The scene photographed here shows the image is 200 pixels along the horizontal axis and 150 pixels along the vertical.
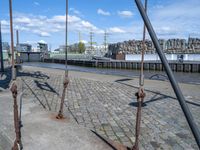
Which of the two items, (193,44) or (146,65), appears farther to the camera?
(193,44)

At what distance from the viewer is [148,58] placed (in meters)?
62.8

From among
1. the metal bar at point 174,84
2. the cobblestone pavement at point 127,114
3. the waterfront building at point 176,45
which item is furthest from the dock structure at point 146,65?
the metal bar at point 174,84

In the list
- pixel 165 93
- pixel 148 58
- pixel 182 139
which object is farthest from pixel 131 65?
pixel 182 139

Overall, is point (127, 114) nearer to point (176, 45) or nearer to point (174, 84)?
point (174, 84)

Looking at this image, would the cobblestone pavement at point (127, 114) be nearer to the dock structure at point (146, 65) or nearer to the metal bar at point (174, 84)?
the metal bar at point (174, 84)

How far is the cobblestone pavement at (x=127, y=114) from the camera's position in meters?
4.68

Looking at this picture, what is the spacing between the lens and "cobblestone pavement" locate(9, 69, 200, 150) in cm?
468

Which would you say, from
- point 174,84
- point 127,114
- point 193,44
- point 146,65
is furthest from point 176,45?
point 174,84

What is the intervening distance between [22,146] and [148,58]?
60.6m

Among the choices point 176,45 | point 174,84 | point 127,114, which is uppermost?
point 176,45

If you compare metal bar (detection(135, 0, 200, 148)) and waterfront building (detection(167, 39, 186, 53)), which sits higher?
waterfront building (detection(167, 39, 186, 53))

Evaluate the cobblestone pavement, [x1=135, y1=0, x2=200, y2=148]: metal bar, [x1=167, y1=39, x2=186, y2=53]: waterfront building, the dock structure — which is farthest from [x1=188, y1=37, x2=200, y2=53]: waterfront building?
[x1=135, y1=0, x2=200, y2=148]: metal bar

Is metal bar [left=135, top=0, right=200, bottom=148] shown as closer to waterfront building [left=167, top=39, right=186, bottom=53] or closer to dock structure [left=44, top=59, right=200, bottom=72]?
dock structure [left=44, top=59, right=200, bottom=72]

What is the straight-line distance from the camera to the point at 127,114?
6457 mm
